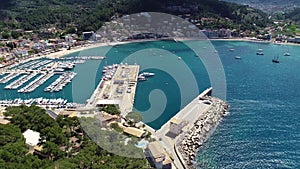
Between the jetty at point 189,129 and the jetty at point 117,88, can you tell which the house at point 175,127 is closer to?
the jetty at point 189,129

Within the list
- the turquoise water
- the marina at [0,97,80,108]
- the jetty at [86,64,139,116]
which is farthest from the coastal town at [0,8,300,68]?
the turquoise water

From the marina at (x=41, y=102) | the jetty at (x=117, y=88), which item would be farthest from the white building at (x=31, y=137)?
the jetty at (x=117, y=88)

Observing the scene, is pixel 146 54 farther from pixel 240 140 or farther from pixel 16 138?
pixel 16 138

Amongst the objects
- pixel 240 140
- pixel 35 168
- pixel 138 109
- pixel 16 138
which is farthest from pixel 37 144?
pixel 240 140

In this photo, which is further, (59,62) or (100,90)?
(59,62)

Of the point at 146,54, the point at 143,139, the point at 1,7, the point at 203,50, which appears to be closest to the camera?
the point at 143,139

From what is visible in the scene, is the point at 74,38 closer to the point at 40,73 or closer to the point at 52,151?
the point at 40,73

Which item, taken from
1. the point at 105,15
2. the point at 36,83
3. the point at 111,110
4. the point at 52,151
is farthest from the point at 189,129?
the point at 105,15
